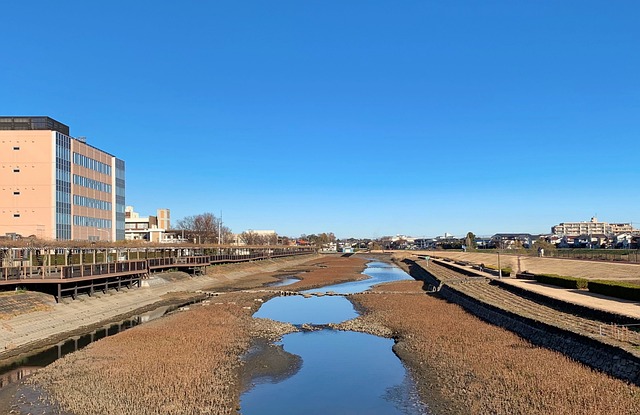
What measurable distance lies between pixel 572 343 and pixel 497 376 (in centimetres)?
498

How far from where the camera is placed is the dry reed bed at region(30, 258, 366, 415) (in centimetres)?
1892

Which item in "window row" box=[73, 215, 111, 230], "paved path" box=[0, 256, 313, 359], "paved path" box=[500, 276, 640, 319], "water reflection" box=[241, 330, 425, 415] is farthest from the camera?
"window row" box=[73, 215, 111, 230]

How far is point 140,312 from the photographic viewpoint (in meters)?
45.0

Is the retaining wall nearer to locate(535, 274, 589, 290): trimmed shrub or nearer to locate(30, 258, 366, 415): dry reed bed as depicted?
locate(535, 274, 589, 290): trimmed shrub

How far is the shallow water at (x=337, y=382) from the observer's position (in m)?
20.3

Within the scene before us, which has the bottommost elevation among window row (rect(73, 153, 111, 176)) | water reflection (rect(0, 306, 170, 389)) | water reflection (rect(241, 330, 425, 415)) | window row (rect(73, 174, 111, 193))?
water reflection (rect(241, 330, 425, 415))

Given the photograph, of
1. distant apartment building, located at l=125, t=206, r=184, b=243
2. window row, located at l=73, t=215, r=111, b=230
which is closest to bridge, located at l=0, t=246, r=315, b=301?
window row, located at l=73, t=215, r=111, b=230

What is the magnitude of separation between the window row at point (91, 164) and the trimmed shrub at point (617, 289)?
76.7m

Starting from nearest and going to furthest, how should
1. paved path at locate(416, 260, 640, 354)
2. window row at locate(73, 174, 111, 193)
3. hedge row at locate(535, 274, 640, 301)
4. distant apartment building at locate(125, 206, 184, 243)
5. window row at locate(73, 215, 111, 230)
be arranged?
paved path at locate(416, 260, 640, 354) < hedge row at locate(535, 274, 640, 301) < window row at locate(73, 215, 111, 230) < window row at locate(73, 174, 111, 193) < distant apartment building at locate(125, 206, 184, 243)

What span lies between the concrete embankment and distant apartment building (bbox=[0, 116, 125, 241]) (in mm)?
64802

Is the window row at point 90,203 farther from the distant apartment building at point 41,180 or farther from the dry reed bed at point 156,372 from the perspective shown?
the dry reed bed at point 156,372

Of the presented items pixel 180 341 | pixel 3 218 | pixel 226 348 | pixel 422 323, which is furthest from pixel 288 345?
pixel 3 218

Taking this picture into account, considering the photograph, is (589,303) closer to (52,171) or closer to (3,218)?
(52,171)

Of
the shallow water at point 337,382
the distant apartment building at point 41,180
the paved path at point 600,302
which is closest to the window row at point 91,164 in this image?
the distant apartment building at point 41,180
